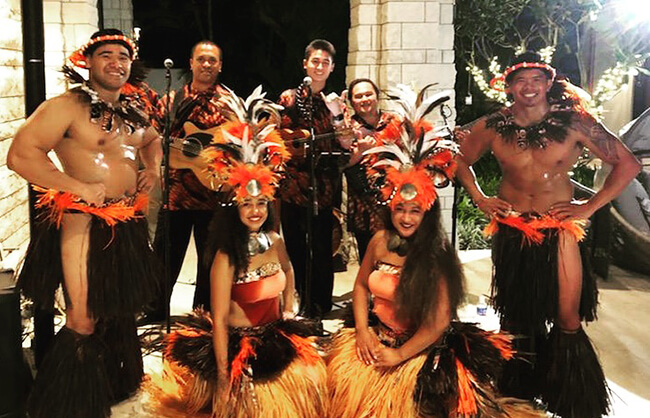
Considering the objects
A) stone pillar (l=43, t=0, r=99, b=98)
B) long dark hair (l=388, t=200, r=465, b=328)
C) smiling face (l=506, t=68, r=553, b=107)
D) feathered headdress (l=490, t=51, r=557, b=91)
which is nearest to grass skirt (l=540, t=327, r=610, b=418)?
long dark hair (l=388, t=200, r=465, b=328)

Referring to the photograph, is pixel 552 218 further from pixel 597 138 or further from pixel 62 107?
pixel 62 107

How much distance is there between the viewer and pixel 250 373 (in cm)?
288

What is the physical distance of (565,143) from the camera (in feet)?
10.5

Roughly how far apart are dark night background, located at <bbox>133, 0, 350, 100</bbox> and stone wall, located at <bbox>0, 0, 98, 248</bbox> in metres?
7.58

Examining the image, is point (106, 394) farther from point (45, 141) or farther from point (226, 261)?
point (45, 141)

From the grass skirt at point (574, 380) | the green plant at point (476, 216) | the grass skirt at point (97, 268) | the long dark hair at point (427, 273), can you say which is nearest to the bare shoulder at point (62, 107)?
the grass skirt at point (97, 268)

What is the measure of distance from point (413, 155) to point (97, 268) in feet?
4.54

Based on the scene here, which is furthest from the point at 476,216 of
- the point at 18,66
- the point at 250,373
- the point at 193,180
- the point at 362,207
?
the point at 250,373

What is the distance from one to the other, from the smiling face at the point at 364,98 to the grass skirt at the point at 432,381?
176cm

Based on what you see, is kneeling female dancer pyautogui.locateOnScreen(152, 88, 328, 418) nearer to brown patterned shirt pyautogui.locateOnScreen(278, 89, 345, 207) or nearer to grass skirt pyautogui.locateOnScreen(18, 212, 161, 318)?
grass skirt pyautogui.locateOnScreen(18, 212, 161, 318)

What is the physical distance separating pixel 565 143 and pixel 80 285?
7.10 ft

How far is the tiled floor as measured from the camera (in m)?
3.44

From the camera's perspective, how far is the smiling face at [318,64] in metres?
4.33

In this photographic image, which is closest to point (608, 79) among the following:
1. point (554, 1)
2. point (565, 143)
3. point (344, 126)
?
point (554, 1)
